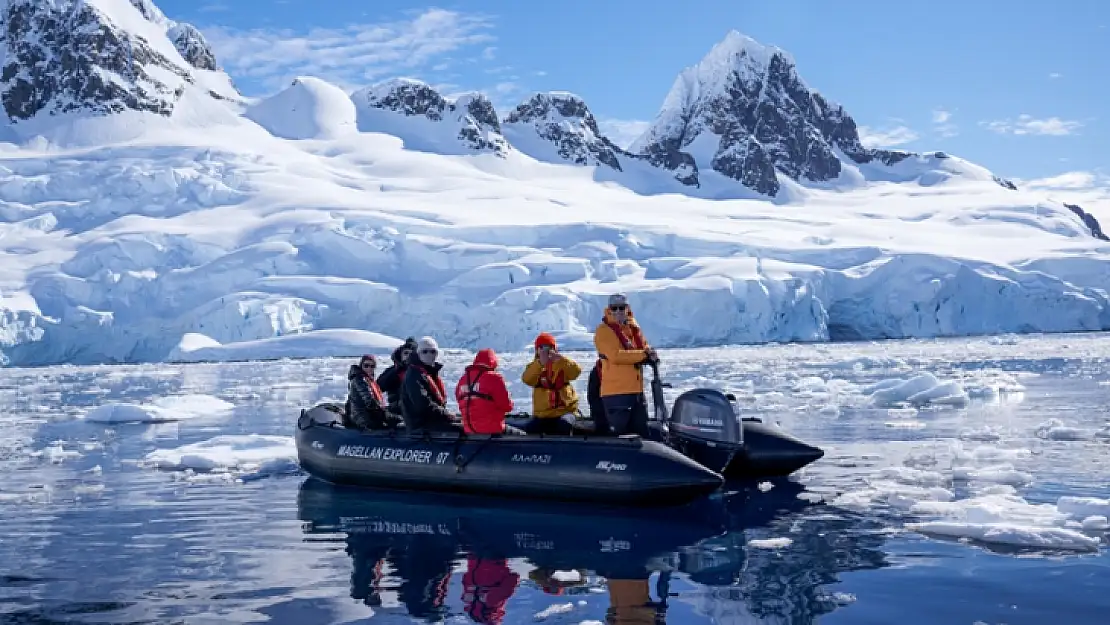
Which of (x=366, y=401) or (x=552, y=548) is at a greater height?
(x=366, y=401)

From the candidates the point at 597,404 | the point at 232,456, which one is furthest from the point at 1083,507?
the point at 232,456

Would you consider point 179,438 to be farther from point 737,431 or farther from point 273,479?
point 737,431

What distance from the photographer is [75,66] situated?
9175cm

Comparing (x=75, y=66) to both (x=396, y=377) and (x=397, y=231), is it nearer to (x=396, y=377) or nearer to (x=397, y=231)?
(x=397, y=231)

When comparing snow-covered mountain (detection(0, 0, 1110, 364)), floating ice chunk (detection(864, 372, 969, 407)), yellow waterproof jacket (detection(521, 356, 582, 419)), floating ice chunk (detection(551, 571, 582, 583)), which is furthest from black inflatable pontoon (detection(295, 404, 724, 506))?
snow-covered mountain (detection(0, 0, 1110, 364))

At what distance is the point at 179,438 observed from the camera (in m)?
15.2

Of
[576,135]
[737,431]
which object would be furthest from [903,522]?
[576,135]

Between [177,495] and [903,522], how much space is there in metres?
6.76

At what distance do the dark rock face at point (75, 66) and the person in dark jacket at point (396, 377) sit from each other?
286 ft

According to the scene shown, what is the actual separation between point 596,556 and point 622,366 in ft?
7.31

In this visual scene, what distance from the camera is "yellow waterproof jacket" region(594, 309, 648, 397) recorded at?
28.5 feet

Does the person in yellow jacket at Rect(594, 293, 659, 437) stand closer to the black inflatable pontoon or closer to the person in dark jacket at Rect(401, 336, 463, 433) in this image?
the black inflatable pontoon

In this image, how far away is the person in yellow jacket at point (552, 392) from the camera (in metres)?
9.48

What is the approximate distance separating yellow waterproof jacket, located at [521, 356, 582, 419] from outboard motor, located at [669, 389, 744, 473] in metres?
1.08
